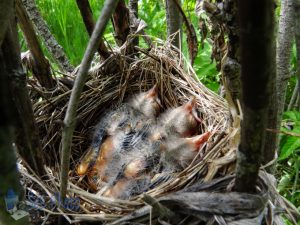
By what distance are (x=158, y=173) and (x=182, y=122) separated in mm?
150

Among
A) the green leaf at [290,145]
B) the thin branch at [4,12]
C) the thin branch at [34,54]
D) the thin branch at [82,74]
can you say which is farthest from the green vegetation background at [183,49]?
the thin branch at [4,12]

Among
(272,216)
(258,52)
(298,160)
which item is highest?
(258,52)

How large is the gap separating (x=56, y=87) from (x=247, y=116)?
2.27ft

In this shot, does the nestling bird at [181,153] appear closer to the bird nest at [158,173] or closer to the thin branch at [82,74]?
the bird nest at [158,173]

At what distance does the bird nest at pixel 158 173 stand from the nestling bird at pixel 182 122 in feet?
0.08

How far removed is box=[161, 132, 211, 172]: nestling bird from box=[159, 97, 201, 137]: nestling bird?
7 centimetres

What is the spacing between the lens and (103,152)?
1015 mm

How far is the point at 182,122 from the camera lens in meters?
1.00

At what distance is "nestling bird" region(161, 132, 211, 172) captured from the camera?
0.90 m

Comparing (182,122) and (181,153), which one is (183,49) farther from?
(181,153)

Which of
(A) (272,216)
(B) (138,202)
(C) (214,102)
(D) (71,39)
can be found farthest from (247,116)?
(D) (71,39)

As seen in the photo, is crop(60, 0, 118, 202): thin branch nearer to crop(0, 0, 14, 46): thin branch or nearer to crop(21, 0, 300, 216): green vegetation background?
crop(0, 0, 14, 46): thin branch

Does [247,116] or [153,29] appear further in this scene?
[153,29]

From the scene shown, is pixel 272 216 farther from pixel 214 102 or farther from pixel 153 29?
pixel 153 29
